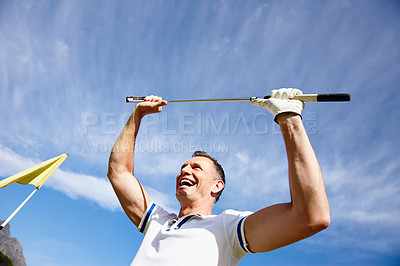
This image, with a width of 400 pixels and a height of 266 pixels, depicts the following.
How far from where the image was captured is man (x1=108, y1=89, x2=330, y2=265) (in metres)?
2.15

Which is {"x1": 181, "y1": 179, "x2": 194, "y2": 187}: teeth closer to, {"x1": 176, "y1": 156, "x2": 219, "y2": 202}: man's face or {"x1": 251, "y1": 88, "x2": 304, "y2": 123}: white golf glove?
{"x1": 176, "y1": 156, "x2": 219, "y2": 202}: man's face

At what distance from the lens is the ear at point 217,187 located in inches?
147

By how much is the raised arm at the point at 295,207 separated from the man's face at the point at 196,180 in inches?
43.6

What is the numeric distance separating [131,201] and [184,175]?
79cm

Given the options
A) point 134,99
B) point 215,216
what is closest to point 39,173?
point 134,99

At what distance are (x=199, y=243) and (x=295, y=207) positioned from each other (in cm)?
104

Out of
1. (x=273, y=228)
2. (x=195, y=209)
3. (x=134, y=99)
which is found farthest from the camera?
(x=134, y=99)

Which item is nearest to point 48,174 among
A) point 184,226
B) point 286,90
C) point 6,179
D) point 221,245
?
point 6,179

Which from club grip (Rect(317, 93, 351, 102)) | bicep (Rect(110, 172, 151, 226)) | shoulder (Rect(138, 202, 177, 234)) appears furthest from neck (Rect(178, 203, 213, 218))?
club grip (Rect(317, 93, 351, 102))

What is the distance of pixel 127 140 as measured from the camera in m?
3.87

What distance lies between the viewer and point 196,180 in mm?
3680

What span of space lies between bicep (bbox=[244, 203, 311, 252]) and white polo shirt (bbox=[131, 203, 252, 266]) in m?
0.10

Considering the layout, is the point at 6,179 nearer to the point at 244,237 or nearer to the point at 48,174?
the point at 48,174

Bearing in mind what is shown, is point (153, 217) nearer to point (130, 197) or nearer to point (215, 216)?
point (130, 197)
